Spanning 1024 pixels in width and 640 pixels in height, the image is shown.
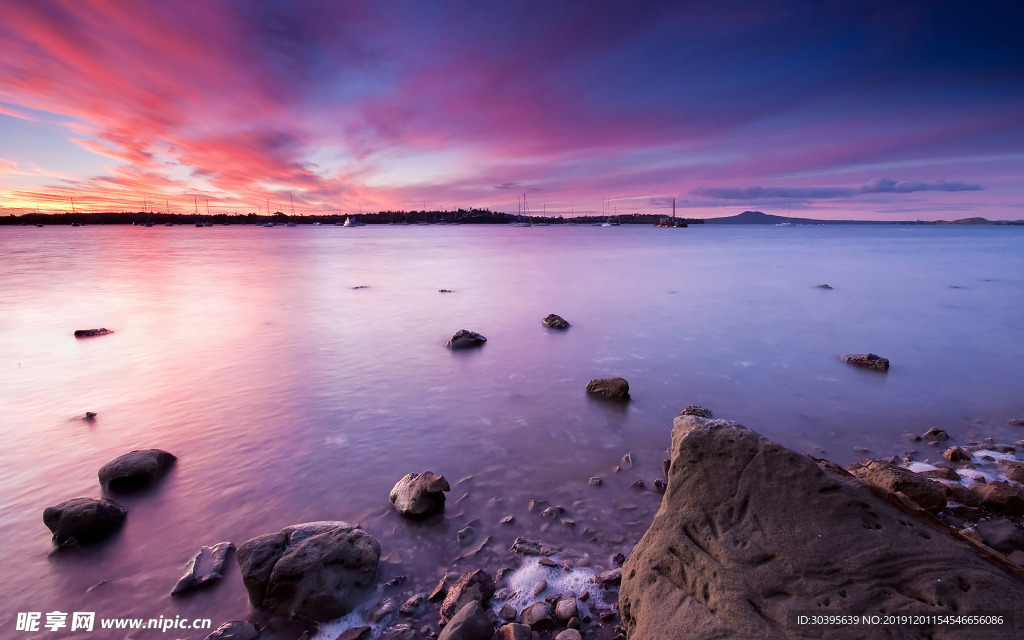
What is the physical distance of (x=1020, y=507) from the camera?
191 inches

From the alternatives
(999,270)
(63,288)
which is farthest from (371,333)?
(999,270)

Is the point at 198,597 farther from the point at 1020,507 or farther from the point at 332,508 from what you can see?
the point at 1020,507

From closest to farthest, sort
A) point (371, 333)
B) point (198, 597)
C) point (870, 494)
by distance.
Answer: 1. point (870, 494)
2. point (198, 597)
3. point (371, 333)

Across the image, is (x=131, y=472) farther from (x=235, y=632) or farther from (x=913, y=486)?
(x=913, y=486)

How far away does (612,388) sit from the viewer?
340 inches

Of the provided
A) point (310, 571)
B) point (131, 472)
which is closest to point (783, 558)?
point (310, 571)

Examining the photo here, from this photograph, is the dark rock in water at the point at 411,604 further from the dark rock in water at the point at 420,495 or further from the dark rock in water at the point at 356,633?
the dark rock in water at the point at 420,495

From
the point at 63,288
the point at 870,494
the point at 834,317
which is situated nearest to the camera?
the point at 870,494

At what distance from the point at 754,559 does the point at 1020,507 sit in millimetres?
4149

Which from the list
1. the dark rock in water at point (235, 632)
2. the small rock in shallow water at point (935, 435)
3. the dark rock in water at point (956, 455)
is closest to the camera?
the dark rock in water at point (235, 632)

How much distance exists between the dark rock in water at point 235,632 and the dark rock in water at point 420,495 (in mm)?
1745

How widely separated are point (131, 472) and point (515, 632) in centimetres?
549

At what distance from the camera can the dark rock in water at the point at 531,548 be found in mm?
4539

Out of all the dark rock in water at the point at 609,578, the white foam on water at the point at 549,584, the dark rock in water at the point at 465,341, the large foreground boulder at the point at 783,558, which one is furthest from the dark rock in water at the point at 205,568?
the dark rock in water at the point at 465,341
